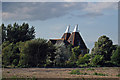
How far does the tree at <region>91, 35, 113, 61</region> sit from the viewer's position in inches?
1449

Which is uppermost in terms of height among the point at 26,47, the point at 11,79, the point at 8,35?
the point at 8,35

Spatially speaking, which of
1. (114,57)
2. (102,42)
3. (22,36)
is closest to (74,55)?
(102,42)

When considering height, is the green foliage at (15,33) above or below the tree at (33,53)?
above

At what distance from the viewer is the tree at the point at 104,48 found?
36.8m

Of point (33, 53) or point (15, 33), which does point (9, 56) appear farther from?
point (15, 33)

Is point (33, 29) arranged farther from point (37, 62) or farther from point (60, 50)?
point (37, 62)

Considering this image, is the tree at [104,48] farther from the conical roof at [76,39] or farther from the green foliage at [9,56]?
the green foliage at [9,56]

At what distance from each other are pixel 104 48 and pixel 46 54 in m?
11.9

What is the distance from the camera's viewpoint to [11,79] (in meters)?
11.5

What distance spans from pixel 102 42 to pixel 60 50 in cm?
825

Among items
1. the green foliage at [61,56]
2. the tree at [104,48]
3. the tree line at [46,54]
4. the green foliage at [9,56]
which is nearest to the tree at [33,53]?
the tree line at [46,54]

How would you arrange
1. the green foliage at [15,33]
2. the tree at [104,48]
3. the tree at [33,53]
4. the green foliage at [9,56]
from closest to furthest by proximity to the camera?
1. the tree at [33,53]
2. the green foliage at [9,56]
3. the tree at [104,48]
4. the green foliage at [15,33]

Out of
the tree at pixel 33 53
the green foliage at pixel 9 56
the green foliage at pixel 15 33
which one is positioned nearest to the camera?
the tree at pixel 33 53

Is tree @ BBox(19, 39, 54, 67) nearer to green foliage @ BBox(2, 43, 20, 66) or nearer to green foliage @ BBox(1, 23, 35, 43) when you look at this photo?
green foliage @ BBox(2, 43, 20, 66)
